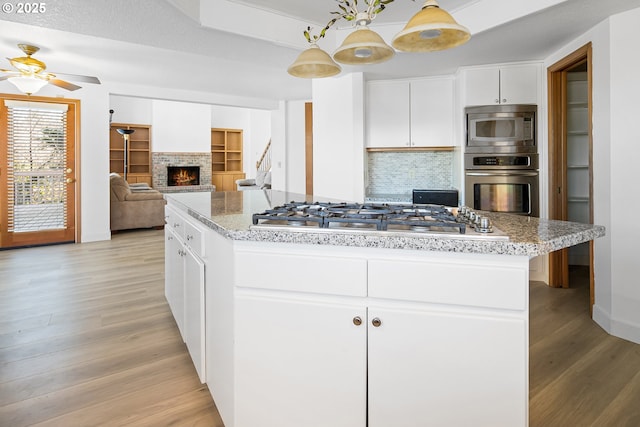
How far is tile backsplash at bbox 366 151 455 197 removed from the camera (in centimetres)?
429

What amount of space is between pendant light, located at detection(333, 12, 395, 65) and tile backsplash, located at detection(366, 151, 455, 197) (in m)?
2.56

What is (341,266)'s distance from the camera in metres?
1.23

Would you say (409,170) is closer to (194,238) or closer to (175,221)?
(175,221)

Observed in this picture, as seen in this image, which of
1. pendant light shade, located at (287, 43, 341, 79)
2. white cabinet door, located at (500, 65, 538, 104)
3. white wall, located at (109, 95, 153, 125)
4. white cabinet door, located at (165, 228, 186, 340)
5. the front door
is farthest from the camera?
white wall, located at (109, 95, 153, 125)

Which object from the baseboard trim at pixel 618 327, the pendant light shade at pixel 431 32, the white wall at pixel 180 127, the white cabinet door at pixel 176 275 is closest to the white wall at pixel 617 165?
the baseboard trim at pixel 618 327

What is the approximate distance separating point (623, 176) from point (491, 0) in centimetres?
154

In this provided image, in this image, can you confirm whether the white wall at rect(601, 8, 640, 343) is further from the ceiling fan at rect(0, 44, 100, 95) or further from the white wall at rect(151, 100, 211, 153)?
the white wall at rect(151, 100, 211, 153)

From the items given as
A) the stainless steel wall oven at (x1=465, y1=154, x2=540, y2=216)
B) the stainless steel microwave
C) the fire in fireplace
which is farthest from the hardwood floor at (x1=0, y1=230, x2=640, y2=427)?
the fire in fireplace

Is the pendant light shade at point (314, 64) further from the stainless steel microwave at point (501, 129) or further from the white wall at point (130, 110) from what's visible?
the white wall at point (130, 110)

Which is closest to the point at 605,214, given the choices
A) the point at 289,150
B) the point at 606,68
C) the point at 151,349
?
the point at 606,68

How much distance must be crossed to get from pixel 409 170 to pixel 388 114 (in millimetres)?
700

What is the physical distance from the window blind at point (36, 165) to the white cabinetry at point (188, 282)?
3.91 m

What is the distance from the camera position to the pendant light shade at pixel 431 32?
1.37m

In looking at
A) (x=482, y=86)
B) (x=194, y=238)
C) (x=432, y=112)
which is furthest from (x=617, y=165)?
(x=194, y=238)
